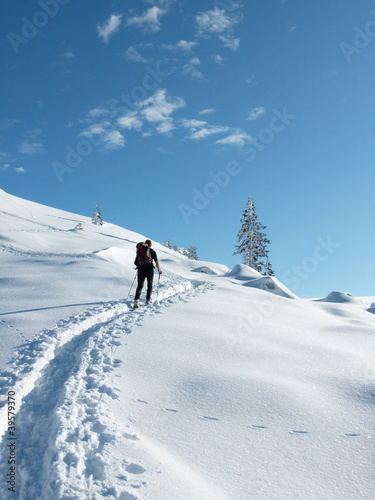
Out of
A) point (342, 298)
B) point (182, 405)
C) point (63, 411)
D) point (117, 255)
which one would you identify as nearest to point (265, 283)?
point (342, 298)

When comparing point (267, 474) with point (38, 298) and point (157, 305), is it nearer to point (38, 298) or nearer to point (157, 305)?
point (157, 305)

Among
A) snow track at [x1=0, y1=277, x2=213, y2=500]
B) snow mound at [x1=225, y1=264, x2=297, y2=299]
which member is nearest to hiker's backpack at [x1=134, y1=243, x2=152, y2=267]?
snow track at [x1=0, y1=277, x2=213, y2=500]

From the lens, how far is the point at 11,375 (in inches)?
208

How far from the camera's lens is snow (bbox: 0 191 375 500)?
3.29 meters

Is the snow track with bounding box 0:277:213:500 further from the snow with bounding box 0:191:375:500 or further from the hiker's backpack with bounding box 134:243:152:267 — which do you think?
the hiker's backpack with bounding box 134:243:152:267

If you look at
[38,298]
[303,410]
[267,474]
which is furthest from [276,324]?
[38,298]

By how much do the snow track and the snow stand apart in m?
0.02

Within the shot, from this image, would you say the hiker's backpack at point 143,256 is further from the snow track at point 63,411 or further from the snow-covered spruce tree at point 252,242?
the snow-covered spruce tree at point 252,242

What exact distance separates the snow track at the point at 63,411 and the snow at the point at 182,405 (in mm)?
17

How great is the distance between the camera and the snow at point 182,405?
3.29 m

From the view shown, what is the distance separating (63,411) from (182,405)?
1582 millimetres

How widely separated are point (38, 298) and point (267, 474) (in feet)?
29.4

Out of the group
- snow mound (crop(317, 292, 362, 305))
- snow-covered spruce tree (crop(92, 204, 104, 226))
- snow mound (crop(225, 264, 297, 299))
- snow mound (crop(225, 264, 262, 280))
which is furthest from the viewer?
snow-covered spruce tree (crop(92, 204, 104, 226))

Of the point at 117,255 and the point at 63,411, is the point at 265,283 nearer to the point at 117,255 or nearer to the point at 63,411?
the point at 117,255
